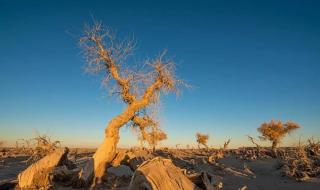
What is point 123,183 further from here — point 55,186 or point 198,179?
point 198,179

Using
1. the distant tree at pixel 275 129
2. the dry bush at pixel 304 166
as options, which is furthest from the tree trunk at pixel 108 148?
the distant tree at pixel 275 129

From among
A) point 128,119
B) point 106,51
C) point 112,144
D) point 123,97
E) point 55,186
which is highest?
point 106,51

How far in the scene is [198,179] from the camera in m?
9.27

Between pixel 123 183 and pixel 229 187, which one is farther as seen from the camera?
pixel 123 183

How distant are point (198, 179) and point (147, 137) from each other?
5.85m

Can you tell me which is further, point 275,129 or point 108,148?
point 275,129

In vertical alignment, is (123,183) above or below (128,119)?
below

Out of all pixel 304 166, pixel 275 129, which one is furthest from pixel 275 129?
pixel 304 166

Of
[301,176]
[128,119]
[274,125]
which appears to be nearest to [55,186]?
[128,119]

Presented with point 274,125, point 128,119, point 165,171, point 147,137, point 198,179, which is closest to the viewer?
point 165,171

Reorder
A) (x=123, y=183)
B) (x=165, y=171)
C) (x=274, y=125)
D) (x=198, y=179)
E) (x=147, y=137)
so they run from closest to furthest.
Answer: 1. (x=165, y=171)
2. (x=198, y=179)
3. (x=123, y=183)
4. (x=147, y=137)
5. (x=274, y=125)

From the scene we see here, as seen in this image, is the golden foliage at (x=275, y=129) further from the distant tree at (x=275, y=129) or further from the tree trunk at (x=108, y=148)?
the tree trunk at (x=108, y=148)

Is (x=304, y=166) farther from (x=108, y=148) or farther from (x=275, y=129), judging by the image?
(x=275, y=129)

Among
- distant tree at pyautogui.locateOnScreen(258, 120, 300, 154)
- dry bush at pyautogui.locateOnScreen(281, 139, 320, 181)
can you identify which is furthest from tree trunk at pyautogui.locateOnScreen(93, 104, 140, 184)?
distant tree at pyautogui.locateOnScreen(258, 120, 300, 154)
